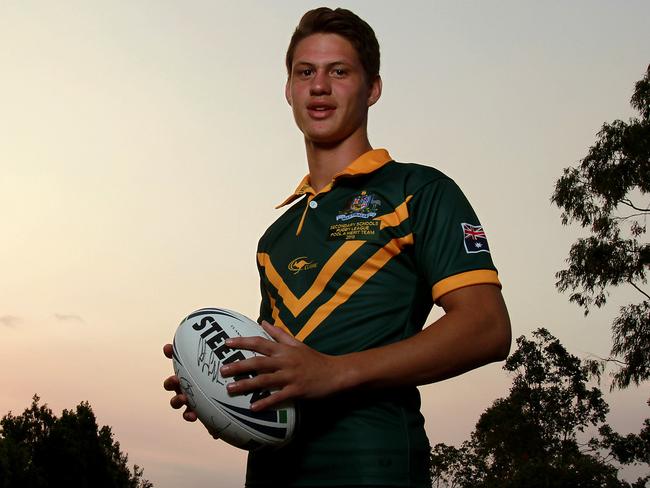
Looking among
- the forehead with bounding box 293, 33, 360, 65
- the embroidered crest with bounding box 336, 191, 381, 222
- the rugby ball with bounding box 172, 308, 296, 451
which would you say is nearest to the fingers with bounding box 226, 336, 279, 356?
the rugby ball with bounding box 172, 308, 296, 451

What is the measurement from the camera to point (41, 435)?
32.2 metres

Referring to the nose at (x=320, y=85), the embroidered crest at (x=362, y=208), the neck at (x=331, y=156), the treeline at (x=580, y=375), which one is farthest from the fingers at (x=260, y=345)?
the treeline at (x=580, y=375)

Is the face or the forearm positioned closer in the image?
the forearm

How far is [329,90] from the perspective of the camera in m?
3.82

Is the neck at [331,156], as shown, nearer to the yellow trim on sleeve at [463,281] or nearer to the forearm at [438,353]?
the yellow trim on sleeve at [463,281]

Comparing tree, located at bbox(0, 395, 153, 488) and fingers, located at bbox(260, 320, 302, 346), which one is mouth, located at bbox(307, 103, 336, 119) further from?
tree, located at bbox(0, 395, 153, 488)

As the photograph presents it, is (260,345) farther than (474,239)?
No

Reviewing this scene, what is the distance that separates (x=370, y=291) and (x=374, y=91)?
3.40ft

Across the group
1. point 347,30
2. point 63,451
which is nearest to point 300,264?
point 347,30

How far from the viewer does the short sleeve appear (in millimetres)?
3301

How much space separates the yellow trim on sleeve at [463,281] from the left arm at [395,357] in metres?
0.02

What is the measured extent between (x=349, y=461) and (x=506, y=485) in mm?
37213

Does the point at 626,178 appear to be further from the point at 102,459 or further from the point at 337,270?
the point at 337,270

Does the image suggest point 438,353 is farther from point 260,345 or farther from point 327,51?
point 327,51
